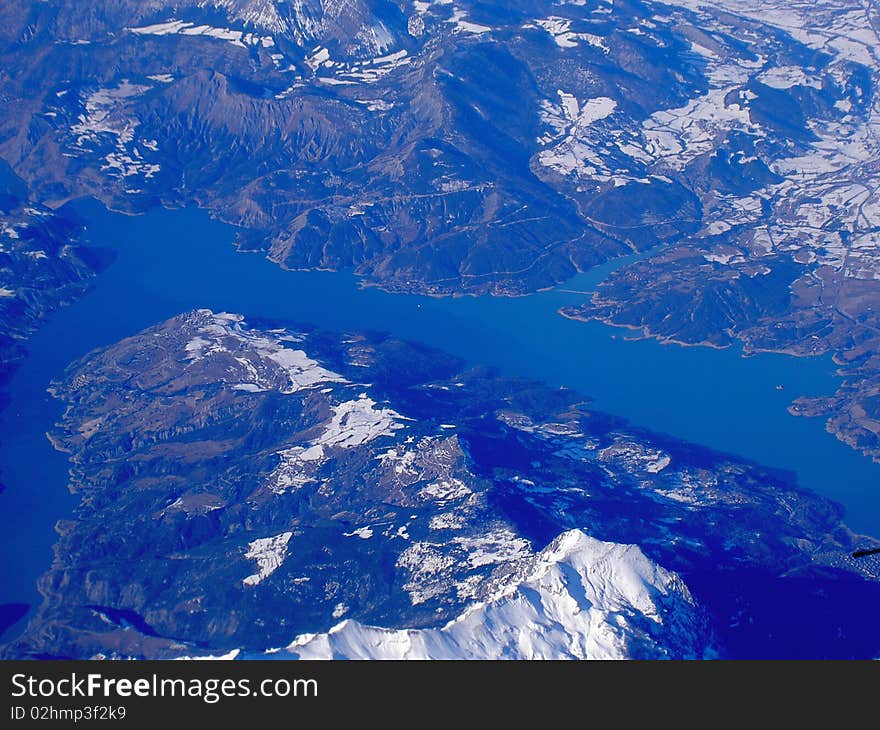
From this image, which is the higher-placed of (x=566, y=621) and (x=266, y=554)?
(x=566, y=621)

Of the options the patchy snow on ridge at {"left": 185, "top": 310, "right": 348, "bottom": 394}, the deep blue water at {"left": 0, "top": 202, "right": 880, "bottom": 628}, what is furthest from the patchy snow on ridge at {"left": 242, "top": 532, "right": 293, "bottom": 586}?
the patchy snow on ridge at {"left": 185, "top": 310, "right": 348, "bottom": 394}

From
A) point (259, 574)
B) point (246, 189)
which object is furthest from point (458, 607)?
point (246, 189)

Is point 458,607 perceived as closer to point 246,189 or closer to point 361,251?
point 361,251

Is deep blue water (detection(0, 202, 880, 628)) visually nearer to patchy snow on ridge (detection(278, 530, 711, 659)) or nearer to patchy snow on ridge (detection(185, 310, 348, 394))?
patchy snow on ridge (detection(185, 310, 348, 394))

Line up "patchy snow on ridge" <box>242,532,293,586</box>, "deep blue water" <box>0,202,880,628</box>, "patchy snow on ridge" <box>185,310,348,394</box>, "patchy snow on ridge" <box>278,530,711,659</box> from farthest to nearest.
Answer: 1. "patchy snow on ridge" <box>185,310,348,394</box>
2. "deep blue water" <box>0,202,880,628</box>
3. "patchy snow on ridge" <box>242,532,293,586</box>
4. "patchy snow on ridge" <box>278,530,711,659</box>

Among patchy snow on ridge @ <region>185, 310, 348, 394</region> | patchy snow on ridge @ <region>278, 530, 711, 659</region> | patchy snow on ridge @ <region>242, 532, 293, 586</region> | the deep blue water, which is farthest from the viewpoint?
patchy snow on ridge @ <region>185, 310, 348, 394</region>

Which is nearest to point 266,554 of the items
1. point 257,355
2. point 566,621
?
point 566,621

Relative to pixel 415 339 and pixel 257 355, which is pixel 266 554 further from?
pixel 415 339
